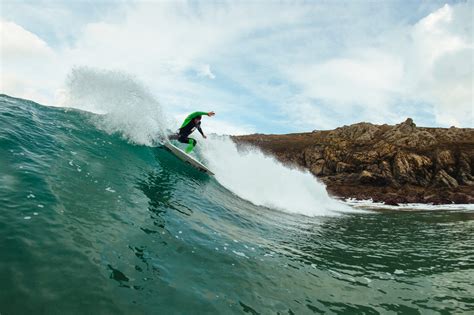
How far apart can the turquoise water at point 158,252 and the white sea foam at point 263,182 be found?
27.2 feet

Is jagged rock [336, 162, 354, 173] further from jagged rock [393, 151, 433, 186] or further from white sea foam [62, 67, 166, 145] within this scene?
white sea foam [62, 67, 166, 145]

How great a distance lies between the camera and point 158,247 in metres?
7.84

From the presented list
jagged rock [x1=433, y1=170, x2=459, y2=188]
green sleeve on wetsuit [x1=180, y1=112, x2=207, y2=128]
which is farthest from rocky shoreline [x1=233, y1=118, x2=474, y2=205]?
green sleeve on wetsuit [x1=180, y1=112, x2=207, y2=128]

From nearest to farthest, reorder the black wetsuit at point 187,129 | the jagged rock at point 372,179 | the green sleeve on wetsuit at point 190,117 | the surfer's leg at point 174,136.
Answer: the green sleeve on wetsuit at point 190,117
the black wetsuit at point 187,129
the surfer's leg at point 174,136
the jagged rock at point 372,179

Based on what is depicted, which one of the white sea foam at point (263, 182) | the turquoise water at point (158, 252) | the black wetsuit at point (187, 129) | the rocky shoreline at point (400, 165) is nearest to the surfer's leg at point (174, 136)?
the black wetsuit at point (187, 129)

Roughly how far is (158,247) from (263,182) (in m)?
22.3

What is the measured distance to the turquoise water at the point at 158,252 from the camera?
5.56 meters

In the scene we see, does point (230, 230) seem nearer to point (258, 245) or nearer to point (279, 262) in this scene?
point (258, 245)

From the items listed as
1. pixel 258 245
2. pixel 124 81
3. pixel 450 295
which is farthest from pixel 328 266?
pixel 124 81

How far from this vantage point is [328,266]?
9.77 m

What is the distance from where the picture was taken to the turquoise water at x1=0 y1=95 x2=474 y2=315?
18.2ft

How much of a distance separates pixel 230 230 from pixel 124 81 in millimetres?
13071

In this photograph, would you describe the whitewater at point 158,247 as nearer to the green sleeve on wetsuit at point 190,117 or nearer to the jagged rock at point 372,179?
the green sleeve on wetsuit at point 190,117

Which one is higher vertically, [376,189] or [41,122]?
[376,189]
